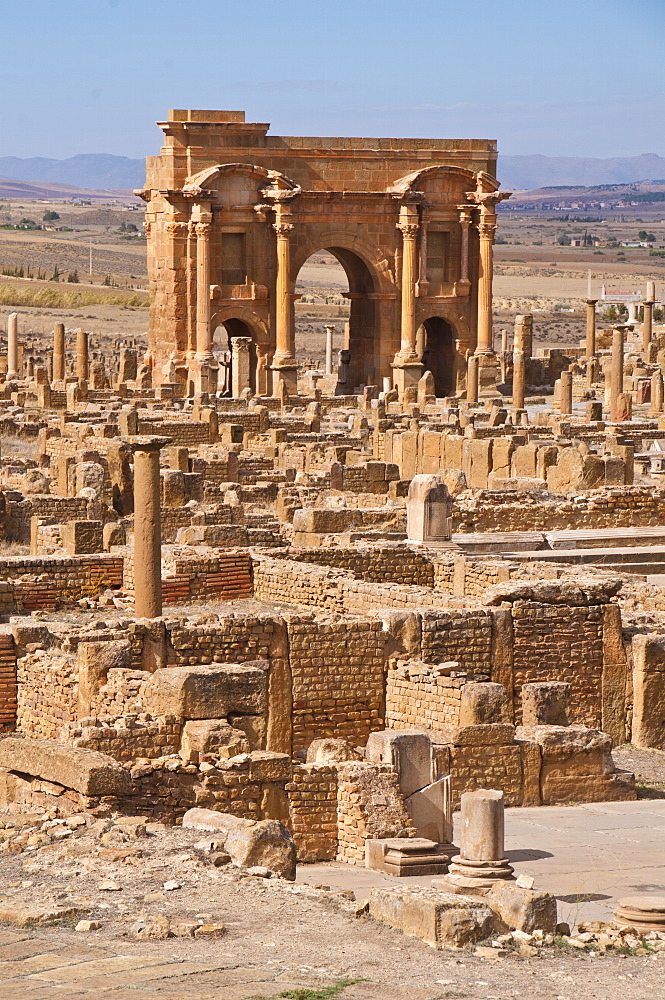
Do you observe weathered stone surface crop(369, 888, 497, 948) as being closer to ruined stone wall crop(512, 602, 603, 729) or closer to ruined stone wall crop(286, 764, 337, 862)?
ruined stone wall crop(286, 764, 337, 862)

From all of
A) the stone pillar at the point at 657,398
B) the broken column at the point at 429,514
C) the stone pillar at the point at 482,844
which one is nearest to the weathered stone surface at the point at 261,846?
the stone pillar at the point at 482,844

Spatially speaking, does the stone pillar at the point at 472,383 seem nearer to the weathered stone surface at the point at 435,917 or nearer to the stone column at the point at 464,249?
the stone column at the point at 464,249

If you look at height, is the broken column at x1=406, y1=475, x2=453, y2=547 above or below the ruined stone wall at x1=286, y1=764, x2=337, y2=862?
above

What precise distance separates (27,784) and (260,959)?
137 inches

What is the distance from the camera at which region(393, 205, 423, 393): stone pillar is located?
50625 mm

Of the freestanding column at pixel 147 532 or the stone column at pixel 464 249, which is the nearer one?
the freestanding column at pixel 147 532

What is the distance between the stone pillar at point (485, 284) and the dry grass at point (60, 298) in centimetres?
3303

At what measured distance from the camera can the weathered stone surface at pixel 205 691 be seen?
12.4 m

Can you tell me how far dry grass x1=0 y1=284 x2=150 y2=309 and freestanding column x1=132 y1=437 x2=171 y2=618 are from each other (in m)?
67.0

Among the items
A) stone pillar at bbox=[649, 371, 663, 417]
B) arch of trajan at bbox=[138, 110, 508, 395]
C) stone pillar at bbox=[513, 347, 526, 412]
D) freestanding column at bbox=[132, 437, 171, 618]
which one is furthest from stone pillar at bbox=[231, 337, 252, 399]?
freestanding column at bbox=[132, 437, 171, 618]

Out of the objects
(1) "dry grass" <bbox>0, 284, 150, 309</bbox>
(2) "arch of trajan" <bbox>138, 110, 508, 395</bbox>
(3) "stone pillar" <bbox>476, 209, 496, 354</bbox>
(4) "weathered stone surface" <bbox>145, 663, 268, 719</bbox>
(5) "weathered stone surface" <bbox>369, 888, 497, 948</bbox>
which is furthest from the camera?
(1) "dry grass" <bbox>0, 284, 150, 309</bbox>

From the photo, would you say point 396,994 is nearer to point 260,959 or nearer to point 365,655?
point 260,959

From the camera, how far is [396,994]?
7.68 m

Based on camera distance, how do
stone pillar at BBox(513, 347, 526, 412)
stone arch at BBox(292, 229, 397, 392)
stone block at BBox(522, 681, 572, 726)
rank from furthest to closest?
stone arch at BBox(292, 229, 397, 392) < stone pillar at BBox(513, 347, 526, 412) < stone block at BBox(522, 681, 572, 726)
